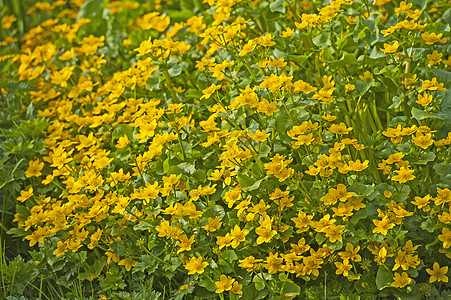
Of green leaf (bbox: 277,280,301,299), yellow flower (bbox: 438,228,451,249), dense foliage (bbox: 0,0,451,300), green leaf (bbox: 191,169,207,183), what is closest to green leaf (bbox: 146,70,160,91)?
dense foliage (bbox: 0,0,451,300)

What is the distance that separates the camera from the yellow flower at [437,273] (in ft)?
6.47

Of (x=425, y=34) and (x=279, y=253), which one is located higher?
(x=425, y=34)

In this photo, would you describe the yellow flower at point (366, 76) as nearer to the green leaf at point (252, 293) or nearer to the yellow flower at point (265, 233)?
the yellow flower at point (265, 233)

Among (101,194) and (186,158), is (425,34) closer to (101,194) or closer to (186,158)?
(186,158)

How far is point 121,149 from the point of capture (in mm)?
2486

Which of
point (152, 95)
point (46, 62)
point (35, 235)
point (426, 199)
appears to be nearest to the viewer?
point (426, 199)

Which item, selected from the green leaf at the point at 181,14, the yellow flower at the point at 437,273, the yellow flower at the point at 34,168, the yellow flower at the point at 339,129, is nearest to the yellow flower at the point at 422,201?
the yellow flower at the point at 437,273

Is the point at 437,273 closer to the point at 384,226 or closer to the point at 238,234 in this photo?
the point at 384,226

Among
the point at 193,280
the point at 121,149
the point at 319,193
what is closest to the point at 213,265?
the point at 193,280

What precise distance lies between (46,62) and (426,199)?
7.58ft

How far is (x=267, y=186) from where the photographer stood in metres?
2.09

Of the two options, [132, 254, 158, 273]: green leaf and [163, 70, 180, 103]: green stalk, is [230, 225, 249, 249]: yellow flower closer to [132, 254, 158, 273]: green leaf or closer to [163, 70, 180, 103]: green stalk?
[132, 254, 158, 273]: green leaf

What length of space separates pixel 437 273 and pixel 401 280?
0.49 feet

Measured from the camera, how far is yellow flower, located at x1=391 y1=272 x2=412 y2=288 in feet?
6.31
